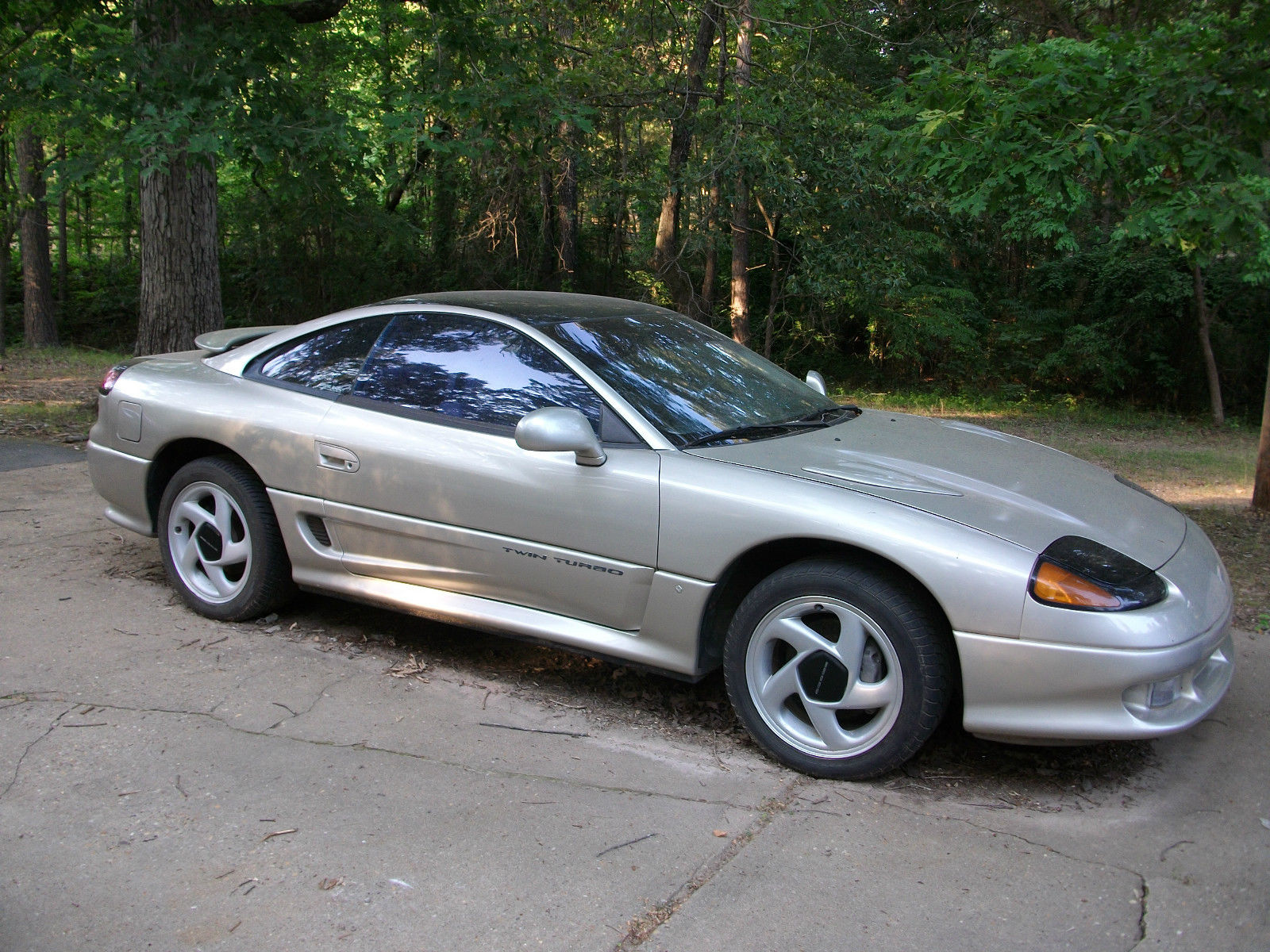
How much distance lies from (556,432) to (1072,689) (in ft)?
5.85

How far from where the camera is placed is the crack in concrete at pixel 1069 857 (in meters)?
2.54

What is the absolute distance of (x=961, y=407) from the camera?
16266 mm

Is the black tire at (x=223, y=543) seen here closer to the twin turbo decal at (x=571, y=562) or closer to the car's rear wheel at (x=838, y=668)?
the twin turbo decal at (x=571, y=562)

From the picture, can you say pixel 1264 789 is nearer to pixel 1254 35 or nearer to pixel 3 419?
pixel 1254 35

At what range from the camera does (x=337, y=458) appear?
4098 mm

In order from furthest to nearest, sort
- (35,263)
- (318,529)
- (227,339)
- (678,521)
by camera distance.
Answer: (35,263) < (227,339) < (318,529) < (678,521)

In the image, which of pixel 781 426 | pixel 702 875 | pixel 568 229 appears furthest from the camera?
pixel 568 229

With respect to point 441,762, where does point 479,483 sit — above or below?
above

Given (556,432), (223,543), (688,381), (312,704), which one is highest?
(688,381)

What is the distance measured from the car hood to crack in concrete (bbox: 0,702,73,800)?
241 cm

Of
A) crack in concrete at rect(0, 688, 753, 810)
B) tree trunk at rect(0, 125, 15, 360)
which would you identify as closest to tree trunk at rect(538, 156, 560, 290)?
tree trunk at rect(0, 125, 15, 360)

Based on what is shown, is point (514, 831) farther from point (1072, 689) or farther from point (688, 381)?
point (688, 381)

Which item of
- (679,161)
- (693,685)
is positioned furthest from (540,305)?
(679,161)

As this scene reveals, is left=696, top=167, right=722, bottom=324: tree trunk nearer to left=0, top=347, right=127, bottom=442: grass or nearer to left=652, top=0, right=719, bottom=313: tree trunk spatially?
left=652, top=0, right=719, bottom=313: tree trunk
